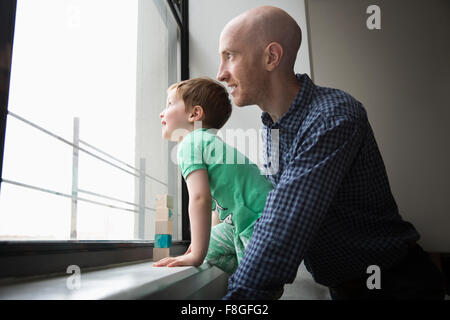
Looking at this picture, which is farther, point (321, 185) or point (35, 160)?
point (35, 160)

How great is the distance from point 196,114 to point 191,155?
256mm

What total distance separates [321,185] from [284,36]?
1.70 ft

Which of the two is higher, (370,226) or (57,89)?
(57,89)

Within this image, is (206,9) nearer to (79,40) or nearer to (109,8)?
(109,8)

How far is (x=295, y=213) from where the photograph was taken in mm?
621

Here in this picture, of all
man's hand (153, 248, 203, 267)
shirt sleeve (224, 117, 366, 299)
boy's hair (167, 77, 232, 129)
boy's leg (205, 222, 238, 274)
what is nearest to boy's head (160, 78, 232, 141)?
boy's hair (167, 77, 232, 129)

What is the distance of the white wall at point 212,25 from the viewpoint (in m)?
2.23

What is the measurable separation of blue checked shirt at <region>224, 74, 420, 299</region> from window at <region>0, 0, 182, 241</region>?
53cm

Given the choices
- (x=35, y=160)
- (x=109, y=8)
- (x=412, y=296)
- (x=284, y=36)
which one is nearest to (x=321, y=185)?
(x=412, y=296)

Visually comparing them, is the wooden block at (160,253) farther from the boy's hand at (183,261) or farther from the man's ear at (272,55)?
the man's ear at (272,55)

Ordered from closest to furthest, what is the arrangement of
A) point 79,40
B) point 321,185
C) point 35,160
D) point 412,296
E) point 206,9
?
point 321,185 → point 412,296 → point 35,160 → point 79,40 → point 206,9

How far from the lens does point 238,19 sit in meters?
1.01

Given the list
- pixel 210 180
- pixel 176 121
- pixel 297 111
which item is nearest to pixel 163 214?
pixel 210 180

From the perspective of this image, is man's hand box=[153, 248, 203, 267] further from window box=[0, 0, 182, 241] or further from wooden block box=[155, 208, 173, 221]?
window box=[0, 0, 182, 241]
